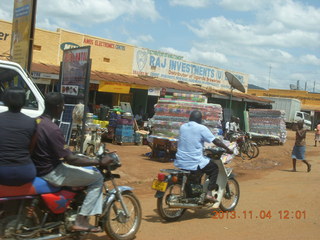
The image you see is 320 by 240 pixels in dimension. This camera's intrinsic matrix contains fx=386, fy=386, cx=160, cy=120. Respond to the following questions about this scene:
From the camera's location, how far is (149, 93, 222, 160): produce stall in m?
11.7

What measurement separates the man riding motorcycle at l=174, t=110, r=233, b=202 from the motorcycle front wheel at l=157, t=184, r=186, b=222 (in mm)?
375

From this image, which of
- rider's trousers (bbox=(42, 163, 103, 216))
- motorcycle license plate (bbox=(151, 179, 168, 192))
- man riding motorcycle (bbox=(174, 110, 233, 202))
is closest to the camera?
rider's trousers (bbox=(42, 163, 103, 216))

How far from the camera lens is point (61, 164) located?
4203 mm

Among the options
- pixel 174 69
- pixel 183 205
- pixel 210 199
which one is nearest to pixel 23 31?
pixel 183 205

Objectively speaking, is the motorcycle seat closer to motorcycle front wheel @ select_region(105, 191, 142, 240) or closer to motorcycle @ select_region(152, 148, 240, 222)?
motorcycle front wheel @ select_region(105, 191, 142, 240)

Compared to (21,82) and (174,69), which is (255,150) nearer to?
(174,69)

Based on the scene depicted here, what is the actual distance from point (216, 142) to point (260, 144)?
1660 cm

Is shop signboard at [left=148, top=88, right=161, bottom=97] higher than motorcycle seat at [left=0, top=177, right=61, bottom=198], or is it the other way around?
shop signboard at [left=148, top=88, right=161, bottom=97]

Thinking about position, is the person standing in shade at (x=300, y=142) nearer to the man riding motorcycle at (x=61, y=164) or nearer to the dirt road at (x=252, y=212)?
the dirt road at (x=252, y=212)

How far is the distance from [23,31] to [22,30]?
0.12 metres

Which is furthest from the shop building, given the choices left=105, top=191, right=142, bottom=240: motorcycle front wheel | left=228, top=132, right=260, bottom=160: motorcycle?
left=105, top=191, right=142, bottom=240: motorcycle front wheel

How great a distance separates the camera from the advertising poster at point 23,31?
872 cm

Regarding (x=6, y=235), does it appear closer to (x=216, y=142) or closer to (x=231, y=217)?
(x=216, y=142)

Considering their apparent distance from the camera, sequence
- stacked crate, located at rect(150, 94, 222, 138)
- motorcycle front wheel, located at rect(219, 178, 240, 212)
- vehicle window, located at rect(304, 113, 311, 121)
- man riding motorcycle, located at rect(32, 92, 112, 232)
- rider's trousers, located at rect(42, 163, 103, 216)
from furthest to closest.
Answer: vehicle window, located at rect(304, 113, 311, 121)
stacked crate, located at rect(150, 94, 222, 138)
motorcycle front wheel, located at rect(219, 178, 240, 212)
rider's trousers, located at rect(42, 163, 103, 216)
man riding motorcycle, located at rect(32, 92, 112, 232)
